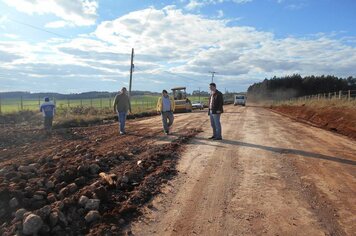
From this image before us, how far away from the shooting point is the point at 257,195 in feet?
21.8

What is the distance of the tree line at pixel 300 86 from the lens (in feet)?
316

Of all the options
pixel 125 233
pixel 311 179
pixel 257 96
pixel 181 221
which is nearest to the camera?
pixel 125 233

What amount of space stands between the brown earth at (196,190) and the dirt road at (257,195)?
0.01 metres

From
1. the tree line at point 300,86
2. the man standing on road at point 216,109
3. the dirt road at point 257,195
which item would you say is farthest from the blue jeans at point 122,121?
the tree line at point 300,86

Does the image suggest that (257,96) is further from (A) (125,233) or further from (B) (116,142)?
(A) (125,233)

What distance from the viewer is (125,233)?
200 inches

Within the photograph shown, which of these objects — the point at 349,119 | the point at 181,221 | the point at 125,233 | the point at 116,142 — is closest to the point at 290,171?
the point at 181,221

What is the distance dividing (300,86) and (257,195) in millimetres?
100029

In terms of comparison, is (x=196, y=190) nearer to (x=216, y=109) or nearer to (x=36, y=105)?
(x=216, y=109)

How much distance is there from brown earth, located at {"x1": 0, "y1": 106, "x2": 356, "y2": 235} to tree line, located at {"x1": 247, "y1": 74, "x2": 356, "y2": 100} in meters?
90.3

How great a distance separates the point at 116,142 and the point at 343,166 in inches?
279

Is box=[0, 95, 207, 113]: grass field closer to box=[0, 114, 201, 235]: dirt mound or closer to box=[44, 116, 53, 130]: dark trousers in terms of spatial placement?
box=[44, 116, 53, 130]: dark trousers

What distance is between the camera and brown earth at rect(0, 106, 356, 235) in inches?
209

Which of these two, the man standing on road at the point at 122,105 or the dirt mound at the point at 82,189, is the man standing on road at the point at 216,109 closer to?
the dirt mound at the point at 82,189
